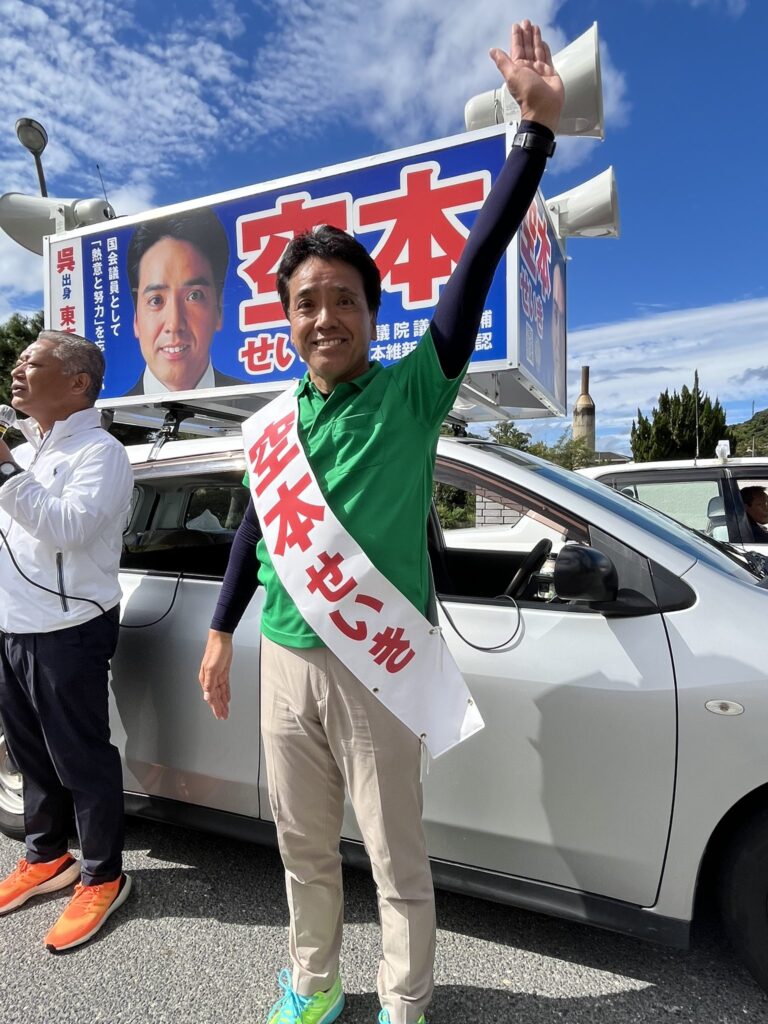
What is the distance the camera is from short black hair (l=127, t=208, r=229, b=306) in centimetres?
268

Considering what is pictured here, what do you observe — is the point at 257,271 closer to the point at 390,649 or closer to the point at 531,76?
the point at 531,76

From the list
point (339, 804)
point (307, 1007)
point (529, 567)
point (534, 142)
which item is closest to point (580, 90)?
point (534, 142)

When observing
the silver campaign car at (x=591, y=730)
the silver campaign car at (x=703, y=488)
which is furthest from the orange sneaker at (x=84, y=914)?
the silver campaign car at (x=703, y=488)

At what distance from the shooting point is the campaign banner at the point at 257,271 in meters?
2.26

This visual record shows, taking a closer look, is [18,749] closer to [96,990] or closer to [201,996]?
[96,990]

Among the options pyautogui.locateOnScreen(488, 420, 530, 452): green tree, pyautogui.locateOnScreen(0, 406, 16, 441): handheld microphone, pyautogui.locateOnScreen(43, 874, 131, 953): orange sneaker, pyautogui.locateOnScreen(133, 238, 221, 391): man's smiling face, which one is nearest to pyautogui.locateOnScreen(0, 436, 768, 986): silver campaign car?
pyautogui.locateOnScreen(43, 874, 131, 953): orange sneaker

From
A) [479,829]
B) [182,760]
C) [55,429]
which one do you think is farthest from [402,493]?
[182,760]

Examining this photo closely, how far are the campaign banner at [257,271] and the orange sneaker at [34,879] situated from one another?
178 centimetres

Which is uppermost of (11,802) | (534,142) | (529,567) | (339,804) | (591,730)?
(534,142)

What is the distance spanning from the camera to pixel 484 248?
1.31 m

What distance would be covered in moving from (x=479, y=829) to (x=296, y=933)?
554 mm

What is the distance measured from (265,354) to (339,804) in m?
1.67

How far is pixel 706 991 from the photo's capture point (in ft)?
5.90

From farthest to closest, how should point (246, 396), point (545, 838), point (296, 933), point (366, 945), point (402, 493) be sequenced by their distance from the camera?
point (246, 396) < point (366, 945) < point (545, 838) < point (296, 933) < point (402, 493)
